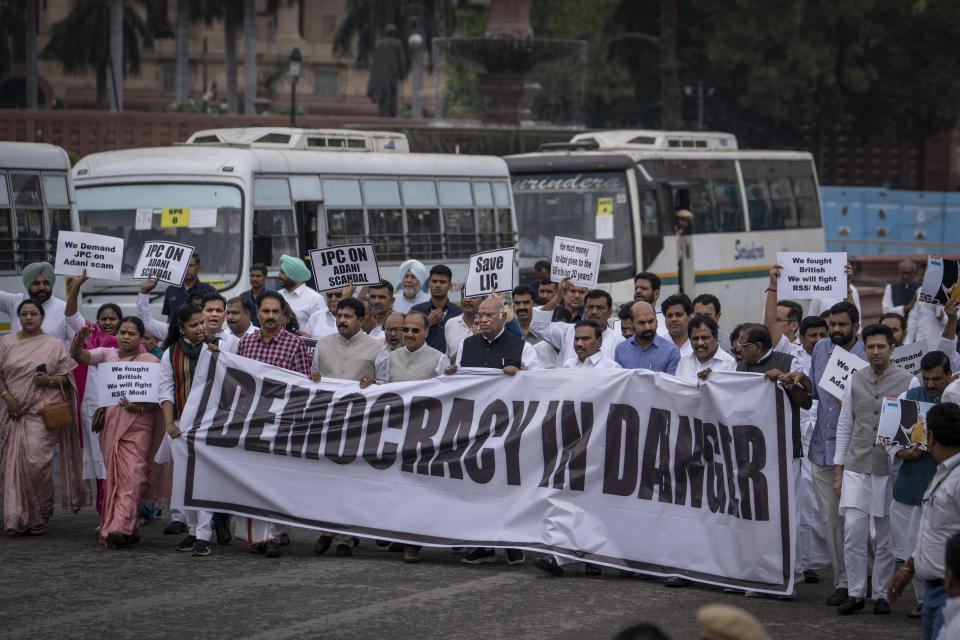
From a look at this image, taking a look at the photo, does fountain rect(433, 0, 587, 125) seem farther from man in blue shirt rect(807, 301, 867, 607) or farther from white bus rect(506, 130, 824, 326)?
man in blue shirt rect(807, 301, 867, 607)

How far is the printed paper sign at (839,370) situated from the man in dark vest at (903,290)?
8552 millimetres

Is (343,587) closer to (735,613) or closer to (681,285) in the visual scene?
(735,613)

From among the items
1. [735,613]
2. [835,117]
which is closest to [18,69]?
[835,117]

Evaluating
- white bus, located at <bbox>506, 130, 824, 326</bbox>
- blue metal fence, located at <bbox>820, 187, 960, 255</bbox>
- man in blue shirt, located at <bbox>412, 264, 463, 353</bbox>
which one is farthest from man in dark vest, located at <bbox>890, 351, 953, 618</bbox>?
blue metal fence, located at <bbox>820, 187, 960, 255</bbox>

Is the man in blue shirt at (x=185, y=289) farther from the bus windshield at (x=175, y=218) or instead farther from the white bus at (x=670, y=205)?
the white bus at (x=670, y=205)

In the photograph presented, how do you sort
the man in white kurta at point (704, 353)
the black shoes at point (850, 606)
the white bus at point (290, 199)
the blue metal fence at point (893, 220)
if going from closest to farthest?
the black shoes at point (850, 606), the man in white kurta at point (704, 353), the white bus at point (290, 199), the blue metal fence at point (893, 220)

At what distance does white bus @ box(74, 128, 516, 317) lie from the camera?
53.9 ft

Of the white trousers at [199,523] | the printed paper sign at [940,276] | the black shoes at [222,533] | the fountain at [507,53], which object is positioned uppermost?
the fountain at [507,53]

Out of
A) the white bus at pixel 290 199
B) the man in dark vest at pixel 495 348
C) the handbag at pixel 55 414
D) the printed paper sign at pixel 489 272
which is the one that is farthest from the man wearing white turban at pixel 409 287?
the handbag at pixel 55 414

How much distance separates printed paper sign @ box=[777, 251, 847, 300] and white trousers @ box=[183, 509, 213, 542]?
4.74 metres

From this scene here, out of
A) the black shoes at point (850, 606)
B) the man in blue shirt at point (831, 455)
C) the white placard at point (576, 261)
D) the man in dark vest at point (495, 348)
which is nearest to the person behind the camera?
the black shoes at point (850, 606)

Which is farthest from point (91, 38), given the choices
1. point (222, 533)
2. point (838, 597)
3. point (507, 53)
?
point (838, 597)

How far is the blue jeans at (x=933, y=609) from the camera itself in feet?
20.2

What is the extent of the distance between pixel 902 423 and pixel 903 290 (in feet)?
32.8
